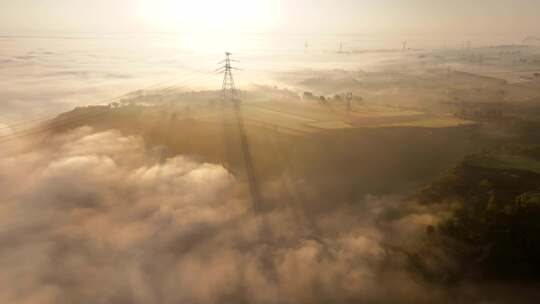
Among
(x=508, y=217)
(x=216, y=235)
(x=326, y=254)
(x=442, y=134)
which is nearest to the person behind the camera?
(x=508, y=217)

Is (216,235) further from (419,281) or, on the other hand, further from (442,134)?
(442,134)

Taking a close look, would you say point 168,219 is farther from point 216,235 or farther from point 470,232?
point 470,232

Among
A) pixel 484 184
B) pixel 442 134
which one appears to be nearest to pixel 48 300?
pixel 484 184

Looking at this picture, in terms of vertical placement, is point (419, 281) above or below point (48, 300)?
above

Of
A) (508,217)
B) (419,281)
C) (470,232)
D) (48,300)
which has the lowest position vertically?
(48,300)

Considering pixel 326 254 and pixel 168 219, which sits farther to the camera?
pixel 168 219

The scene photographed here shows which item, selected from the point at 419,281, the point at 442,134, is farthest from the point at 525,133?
the point at 419,281

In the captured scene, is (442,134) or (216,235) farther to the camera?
(442,134)

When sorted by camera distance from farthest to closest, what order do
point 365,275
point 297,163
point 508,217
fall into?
point 297,163, point 365,275, point 508,217

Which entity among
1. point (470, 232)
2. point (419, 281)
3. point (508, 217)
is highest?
point (508, 217)
